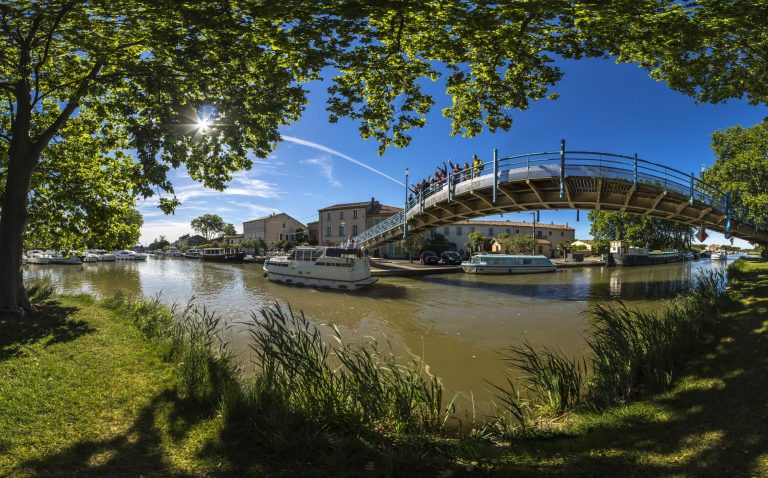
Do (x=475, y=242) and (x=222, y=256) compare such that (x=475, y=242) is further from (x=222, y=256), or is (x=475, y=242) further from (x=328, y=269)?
(x=222, y=256)

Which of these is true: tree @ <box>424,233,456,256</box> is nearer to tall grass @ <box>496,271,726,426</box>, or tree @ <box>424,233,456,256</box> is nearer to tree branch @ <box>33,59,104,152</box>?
tree branch @ <box>33,59,104,152</box>

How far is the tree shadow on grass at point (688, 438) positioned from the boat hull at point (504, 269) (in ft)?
93.2

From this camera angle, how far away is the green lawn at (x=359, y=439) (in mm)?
3035

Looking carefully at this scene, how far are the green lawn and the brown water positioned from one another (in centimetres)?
191

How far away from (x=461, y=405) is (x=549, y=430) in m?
2.24

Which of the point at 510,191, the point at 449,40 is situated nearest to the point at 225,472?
the point at 449,40

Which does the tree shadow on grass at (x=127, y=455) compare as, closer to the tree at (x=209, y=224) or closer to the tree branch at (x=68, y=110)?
the tree branch at (x=68, y=110)

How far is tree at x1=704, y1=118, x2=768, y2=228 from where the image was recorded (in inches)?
828

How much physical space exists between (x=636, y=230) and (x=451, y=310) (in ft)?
169

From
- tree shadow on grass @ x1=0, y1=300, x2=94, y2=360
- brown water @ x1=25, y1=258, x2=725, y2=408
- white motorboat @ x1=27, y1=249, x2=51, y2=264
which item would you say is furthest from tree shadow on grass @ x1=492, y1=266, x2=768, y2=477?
white motorboat @ x1=27, y1=249, x2=51, y2=264

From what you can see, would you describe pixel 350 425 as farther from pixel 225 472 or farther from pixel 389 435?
pixel 225 472

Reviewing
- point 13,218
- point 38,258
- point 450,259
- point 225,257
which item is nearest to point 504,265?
point 450,259

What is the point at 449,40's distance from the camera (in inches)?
242

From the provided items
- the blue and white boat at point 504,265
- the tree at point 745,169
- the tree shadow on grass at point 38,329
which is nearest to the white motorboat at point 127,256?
the blue and white boat at point 504,265
